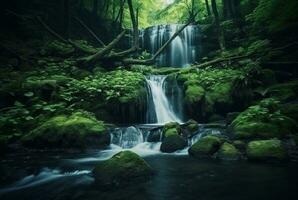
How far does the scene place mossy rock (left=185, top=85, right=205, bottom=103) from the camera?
13.6 meters

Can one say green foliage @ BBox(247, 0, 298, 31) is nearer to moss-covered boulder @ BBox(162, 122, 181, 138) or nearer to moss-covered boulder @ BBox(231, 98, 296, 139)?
moss-covered boulder @ BBox(231, 98, 296, 139)

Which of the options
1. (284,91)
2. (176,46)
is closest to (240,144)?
(284,91)

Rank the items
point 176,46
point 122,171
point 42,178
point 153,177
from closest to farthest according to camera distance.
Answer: point 122,171, point 153,177, point 42,178, point 176,46

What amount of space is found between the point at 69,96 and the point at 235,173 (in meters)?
7.65

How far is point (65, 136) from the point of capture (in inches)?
395

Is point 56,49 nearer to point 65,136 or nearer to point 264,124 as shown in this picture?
point 65,136

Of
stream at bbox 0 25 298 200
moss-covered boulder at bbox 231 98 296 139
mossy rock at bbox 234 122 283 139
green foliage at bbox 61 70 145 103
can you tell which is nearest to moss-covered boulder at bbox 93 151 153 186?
stream at bbox 0 25 298 200

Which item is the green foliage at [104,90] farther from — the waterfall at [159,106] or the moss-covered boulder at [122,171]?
the moss-covered boulder at [122,171]

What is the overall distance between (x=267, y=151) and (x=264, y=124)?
197 centimetres

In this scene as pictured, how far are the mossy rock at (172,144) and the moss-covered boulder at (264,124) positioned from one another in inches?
68.5

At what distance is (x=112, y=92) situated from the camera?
13070 millimetres

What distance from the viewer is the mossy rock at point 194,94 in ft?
44.6

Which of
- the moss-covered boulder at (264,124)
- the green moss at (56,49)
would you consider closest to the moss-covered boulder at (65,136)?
the moss-covered boulder at (264,124)

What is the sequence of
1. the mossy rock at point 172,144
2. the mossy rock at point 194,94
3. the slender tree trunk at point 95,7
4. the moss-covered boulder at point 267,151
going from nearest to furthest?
1. the moss-covered boulder at point 267,151
2. the mossy rock at point 172,144
3. the mossy rock at point 194,94
4. the slender tree trunk at point 95,7
